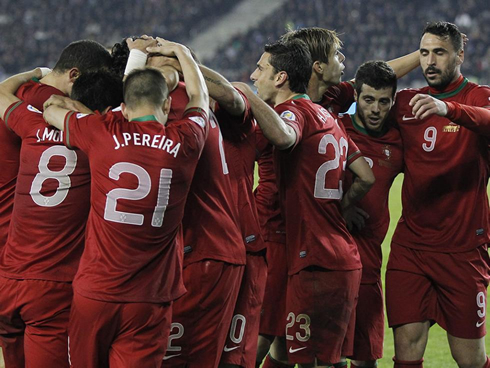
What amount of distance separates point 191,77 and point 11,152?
1328mm

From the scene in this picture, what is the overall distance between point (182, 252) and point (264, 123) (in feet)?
2.89

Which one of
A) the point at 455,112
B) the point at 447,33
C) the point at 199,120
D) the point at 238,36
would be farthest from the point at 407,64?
the point at 238,36

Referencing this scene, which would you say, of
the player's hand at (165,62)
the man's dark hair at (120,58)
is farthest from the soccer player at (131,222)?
the man's dark hair at (120,58)

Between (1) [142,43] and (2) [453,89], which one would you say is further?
(2) [453,89]

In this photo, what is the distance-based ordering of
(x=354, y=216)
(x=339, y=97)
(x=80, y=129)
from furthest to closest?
(x=339, y=97) < (x=354, y=216) < (x=80, y=129)

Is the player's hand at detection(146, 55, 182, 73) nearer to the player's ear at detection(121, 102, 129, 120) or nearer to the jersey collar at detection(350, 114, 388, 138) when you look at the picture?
the player's ear at detection(121, 102, 129, 120)

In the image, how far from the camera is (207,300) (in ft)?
14.5

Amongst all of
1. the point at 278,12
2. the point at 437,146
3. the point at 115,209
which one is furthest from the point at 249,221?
the point at 278,12

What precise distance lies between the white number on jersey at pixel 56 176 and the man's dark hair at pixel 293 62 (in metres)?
1.46

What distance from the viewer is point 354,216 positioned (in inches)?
213

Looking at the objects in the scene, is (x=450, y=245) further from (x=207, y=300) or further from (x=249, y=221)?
(x=207, y=300)

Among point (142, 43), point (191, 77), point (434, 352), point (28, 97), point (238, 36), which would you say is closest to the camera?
point (191, 77)

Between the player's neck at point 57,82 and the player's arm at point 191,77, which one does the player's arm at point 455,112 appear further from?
Result: the player's neck at point 57,82

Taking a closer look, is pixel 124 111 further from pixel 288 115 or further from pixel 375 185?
pixel 375 185
